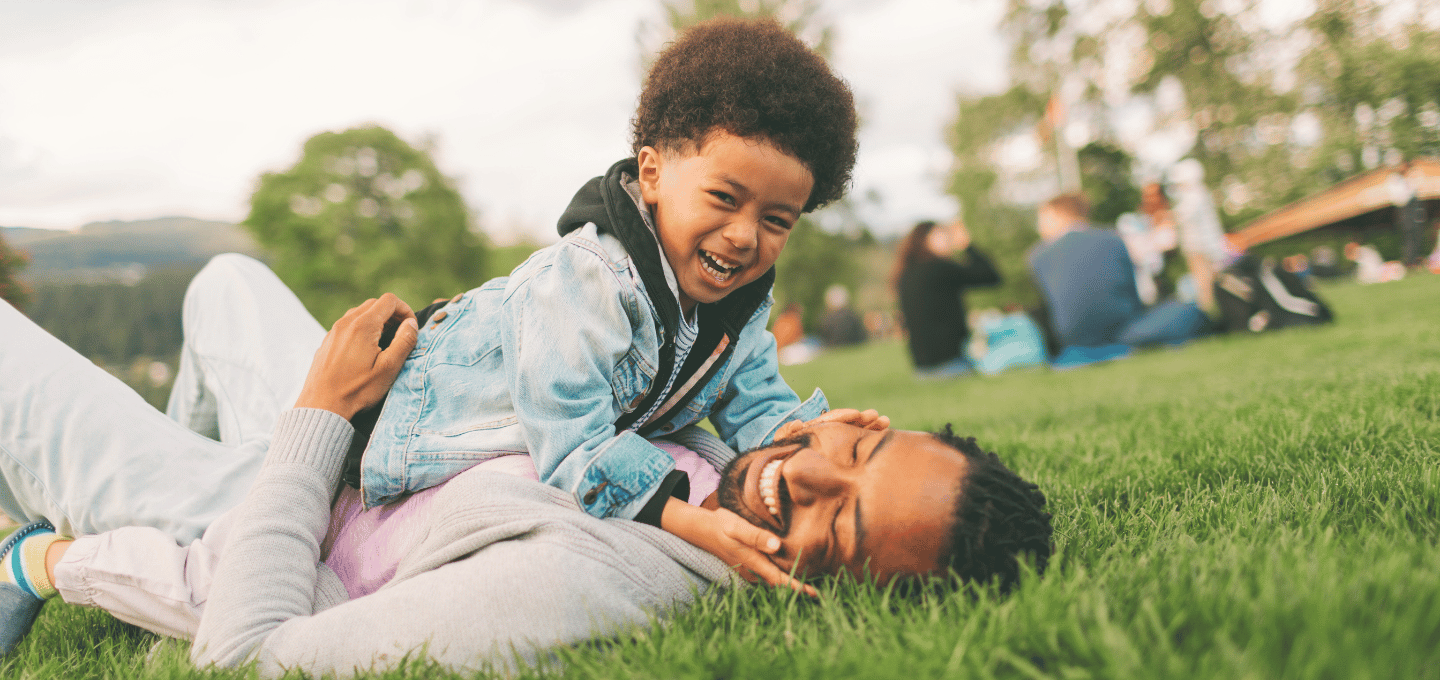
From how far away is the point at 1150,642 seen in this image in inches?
46.7

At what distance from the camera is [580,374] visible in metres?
1.79

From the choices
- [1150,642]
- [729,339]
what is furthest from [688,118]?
[1150,642]

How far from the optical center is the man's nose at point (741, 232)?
195cm

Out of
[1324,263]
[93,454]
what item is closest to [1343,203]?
[1324,263]

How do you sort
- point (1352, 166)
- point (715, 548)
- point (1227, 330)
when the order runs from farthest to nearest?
point (1352, 166) → point (1227, 330) → point (715, 548)

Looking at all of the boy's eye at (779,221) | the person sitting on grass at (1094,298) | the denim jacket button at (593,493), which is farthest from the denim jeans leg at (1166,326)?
the denim jacket button at (593,493)

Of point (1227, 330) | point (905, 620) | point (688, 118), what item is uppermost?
point (688, 118)

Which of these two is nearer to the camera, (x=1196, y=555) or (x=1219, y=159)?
(x=1196, y=555)

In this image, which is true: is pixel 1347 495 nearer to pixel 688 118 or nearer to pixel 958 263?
pixel 688 118

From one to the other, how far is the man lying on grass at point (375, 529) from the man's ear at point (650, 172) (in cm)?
82

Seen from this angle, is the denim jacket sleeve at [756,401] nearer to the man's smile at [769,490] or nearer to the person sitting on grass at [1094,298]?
the man's smile at [769,490]

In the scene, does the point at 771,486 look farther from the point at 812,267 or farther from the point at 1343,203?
the point at 812,267

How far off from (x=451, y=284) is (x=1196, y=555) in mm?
34359

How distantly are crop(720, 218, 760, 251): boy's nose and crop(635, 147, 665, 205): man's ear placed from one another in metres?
0.27
